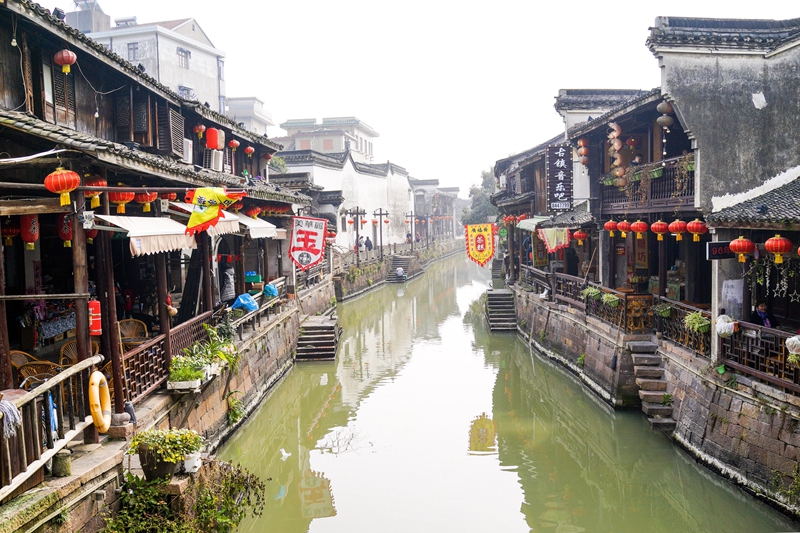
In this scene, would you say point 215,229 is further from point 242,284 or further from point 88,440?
point 242,284

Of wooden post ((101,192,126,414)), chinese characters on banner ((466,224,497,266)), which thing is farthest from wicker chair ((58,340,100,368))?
chinese characters on banner ((466,224,497,266))

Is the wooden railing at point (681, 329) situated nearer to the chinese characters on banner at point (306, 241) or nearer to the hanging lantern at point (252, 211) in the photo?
the chinese characters on banner at point (306, 241)

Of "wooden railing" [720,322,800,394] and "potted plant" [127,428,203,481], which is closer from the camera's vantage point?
"potted plant" [127,428,203,481]

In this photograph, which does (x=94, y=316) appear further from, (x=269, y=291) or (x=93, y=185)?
(x=269, y=291)

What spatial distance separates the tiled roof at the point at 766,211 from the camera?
889 cm

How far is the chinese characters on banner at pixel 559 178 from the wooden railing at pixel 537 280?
2.14 m

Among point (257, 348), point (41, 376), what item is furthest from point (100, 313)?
point (257, 348)

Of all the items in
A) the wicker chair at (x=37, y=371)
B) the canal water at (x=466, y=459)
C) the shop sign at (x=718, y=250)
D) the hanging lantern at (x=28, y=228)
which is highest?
the hanging lantern at (x=28, y=228)

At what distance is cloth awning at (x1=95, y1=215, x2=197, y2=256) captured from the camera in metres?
7.73

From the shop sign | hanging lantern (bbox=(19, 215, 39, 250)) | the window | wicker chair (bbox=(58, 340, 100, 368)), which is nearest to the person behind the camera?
hanging lantern (bbox=(19, 215, 39, 250))

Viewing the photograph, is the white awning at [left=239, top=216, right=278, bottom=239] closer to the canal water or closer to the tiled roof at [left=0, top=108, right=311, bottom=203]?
the canal water

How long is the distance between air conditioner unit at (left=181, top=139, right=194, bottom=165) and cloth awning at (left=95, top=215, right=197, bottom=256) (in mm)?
5798

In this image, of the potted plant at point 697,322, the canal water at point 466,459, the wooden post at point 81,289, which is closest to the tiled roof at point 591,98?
the canal water at point 466,459

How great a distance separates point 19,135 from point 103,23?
115 feet
